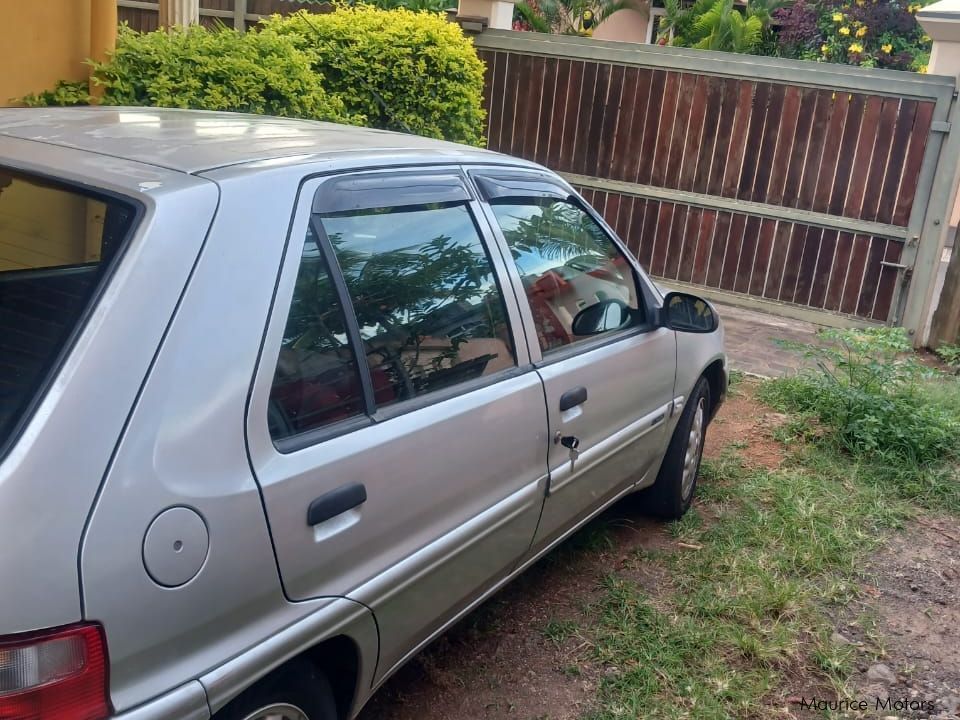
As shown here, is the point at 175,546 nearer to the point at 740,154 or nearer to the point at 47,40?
→ the point at 47,40

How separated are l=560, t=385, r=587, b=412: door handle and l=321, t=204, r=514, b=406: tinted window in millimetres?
300

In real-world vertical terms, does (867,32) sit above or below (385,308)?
above

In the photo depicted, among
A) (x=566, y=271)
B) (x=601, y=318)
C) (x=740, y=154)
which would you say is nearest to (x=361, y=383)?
(x=566, y=271)

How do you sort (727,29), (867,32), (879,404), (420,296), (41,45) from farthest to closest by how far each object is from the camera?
(867,32), (727,29), (879,404), (41,45), (420,296)

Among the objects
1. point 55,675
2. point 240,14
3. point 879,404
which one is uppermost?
point 240,14

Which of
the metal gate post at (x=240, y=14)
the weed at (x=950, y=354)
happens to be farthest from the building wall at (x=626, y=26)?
the weed at (x=950, y=354)

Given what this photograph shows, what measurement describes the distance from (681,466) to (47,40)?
12.4 ft

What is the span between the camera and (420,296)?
109 inches

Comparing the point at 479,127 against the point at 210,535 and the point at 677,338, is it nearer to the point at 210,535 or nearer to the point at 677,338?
the point at 677,338

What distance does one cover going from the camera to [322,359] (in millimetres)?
2311

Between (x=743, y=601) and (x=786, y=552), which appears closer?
(x=743, y=601)

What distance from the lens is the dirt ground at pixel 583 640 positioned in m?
3.26

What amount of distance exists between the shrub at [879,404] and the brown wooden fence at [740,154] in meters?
2.15

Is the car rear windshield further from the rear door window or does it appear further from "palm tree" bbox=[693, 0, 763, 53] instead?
"palm tree" bbox=[693, 0, 763, 53]
